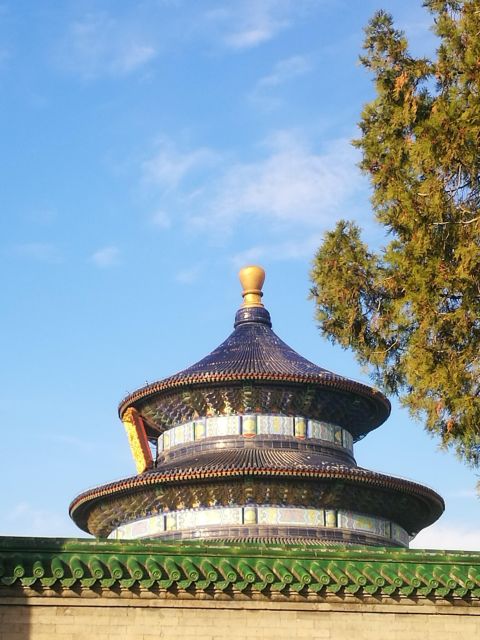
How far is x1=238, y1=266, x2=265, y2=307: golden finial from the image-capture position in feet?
108

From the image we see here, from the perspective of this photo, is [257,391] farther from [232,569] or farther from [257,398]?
[232,569]

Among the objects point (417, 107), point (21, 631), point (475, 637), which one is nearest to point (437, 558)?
point (475, 637)

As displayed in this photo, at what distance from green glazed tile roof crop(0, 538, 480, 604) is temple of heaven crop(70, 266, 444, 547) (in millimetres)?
12527

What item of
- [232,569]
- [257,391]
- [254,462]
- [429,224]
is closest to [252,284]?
[257,391]

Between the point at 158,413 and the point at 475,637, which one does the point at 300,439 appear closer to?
the point at 158,413

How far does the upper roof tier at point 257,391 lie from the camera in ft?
97.5

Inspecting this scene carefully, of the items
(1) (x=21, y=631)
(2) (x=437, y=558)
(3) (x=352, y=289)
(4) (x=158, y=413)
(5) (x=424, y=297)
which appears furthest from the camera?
(4) (x=158, y=413)

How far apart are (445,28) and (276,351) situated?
1527 centimetres

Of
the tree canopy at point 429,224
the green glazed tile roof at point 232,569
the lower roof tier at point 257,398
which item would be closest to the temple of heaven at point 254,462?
the lower roof tier at point 257,398

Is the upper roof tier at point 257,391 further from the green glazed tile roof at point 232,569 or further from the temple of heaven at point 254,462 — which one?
the green glazed tile roof at point 232,569

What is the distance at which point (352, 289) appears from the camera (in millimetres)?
18422

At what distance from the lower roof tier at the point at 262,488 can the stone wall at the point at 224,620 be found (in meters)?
13.2

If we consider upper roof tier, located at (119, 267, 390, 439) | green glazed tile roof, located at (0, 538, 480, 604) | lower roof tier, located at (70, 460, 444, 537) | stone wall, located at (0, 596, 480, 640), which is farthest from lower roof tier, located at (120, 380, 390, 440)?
stone wall, located at (0, 596, 480, 640)

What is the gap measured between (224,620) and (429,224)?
22.8 feet
